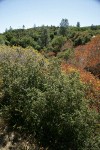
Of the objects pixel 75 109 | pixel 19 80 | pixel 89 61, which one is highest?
pixel 19 80

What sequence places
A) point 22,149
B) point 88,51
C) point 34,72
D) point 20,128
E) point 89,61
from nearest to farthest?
point 22,149 < point 20,128 < point 34,72 < point 89,61 < point 88,51

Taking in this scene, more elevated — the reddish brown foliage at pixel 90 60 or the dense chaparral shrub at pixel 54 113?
the dense chaparral shrub at pixel 54 113

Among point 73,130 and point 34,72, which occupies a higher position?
point 34,72

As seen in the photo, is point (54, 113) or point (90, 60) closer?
point (54, 113)

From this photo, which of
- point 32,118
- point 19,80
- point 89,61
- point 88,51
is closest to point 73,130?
point 32,118

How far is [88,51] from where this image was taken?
80.2 feet

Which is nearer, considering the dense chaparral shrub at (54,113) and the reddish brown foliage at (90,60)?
the dense chaparral shrub at (54,113)

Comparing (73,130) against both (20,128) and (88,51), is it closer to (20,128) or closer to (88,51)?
(20,128)

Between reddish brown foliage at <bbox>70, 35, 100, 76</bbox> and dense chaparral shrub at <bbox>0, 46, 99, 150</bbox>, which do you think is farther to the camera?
reddish brown foliage at <bbox>70, 35, 100, 76</bbox>

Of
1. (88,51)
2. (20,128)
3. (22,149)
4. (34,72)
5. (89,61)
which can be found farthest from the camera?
(88,51)

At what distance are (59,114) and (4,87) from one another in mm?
2983

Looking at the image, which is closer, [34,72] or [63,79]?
[63,79]

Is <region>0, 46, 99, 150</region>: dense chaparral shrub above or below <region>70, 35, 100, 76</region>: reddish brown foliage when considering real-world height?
above

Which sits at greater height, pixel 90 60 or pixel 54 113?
pixel 54 113
